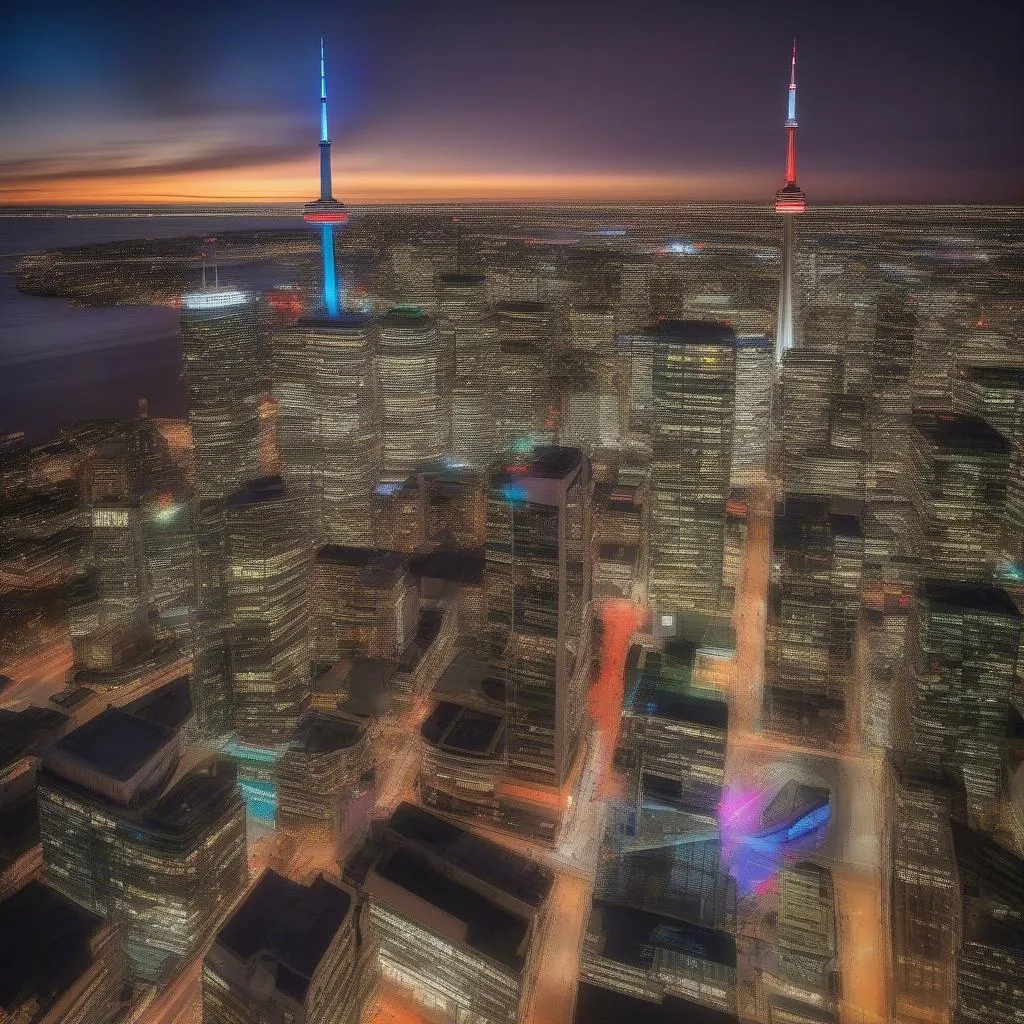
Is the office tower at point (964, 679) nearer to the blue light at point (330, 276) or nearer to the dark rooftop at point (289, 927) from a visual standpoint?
the dark rooftop at point (289, 927)

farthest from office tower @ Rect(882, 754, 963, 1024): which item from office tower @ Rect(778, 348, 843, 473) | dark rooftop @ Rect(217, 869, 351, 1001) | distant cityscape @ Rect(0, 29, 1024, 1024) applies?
office tower @ Rect(778, 348, 843, 473)

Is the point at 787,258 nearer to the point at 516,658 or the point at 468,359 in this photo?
the point at 468,359

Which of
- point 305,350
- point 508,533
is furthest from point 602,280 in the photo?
point 508,533

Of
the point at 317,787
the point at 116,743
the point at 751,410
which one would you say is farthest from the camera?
the point at 751,410

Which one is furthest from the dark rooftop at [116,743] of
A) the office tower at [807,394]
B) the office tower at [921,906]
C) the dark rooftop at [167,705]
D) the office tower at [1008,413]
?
the office tower at [807,394]

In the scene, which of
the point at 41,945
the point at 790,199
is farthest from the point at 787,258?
the point at 41,945

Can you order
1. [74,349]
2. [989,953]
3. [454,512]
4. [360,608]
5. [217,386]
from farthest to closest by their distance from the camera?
[454,512]
[217,386]
[74,349]
[360,608]
[989,953]

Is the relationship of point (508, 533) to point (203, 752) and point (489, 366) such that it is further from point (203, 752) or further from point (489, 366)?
point (489, 366)
